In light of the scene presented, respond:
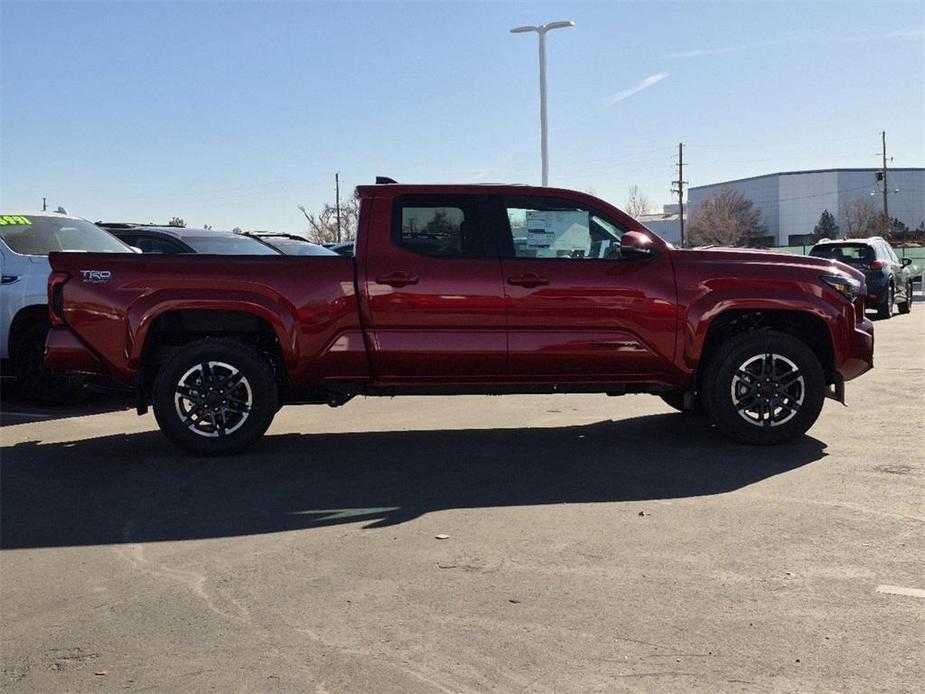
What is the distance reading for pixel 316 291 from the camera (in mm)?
6980

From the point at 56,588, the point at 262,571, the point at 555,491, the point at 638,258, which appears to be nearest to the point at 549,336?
the point at 638,258

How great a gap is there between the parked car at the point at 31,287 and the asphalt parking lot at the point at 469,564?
6.62 ft

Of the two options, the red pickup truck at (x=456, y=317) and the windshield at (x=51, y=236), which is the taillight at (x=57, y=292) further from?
the windshield at (x=51, y=236)

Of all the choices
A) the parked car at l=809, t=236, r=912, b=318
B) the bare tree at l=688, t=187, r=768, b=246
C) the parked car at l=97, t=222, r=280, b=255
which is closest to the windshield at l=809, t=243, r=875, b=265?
the parked car at l=809, t=236, r=912, b=318

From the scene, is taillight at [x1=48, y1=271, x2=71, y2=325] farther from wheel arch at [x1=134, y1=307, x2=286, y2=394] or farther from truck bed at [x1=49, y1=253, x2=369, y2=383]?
wheel arch at [x1=134, y1=307, x2=286, y2=394]

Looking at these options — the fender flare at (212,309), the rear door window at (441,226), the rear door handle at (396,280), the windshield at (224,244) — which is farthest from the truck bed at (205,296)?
the windshield at (224,244)

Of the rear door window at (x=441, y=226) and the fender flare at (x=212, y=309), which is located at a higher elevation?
the rear door window at (x=441, y=226)

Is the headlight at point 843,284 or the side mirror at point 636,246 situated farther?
the headlight at point 843,284

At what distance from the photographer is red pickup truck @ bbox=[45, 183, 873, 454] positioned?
698 cm

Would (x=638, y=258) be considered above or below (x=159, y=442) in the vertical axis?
above

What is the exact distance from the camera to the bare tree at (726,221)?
92.1 metres

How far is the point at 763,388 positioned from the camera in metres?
7.23

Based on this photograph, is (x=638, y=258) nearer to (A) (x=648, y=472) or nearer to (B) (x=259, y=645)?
(A) (x=648, y=472)

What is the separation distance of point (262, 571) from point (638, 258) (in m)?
3.77
